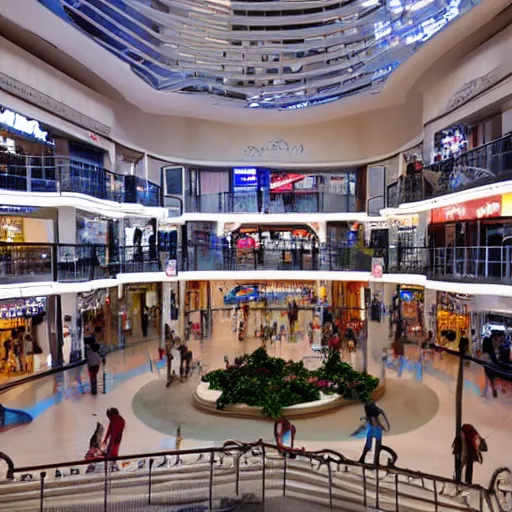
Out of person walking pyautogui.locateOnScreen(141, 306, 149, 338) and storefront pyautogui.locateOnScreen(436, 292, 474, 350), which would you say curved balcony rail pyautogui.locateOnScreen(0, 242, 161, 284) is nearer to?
person walking pyautogui.locateOnScreen(141, 306, 149, 338)

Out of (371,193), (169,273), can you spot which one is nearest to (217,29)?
(169,273)

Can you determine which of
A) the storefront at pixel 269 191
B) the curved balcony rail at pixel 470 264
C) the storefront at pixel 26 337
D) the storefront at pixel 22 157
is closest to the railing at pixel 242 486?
the curved balcony rail at pixel 470 264

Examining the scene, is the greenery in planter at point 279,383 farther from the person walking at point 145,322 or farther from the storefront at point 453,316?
the person walking at point 145,322

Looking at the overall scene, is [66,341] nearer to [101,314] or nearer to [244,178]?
[101,314]

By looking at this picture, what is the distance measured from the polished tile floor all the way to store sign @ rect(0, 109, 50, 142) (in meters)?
6.52

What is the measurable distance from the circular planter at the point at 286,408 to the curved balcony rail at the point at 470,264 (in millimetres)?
3340

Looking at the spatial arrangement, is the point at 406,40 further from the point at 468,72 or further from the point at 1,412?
the point at 1,412

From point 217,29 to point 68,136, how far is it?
17.8 ft

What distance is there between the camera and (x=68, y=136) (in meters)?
14.6

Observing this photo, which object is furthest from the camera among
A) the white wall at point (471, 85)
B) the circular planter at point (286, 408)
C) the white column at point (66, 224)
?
the white column at point (66, 224)

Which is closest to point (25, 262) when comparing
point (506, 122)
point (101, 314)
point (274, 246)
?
point (101, 314)

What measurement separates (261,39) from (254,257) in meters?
7.19

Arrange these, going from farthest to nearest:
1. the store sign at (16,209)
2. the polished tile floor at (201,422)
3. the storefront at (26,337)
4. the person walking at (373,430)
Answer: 1. the store sign at (16,209)
2. the storefront at (26,337)
3. the polished tile floor at (201,422)
4. the person walking at (373,430)

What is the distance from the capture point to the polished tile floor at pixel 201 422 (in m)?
8.20
